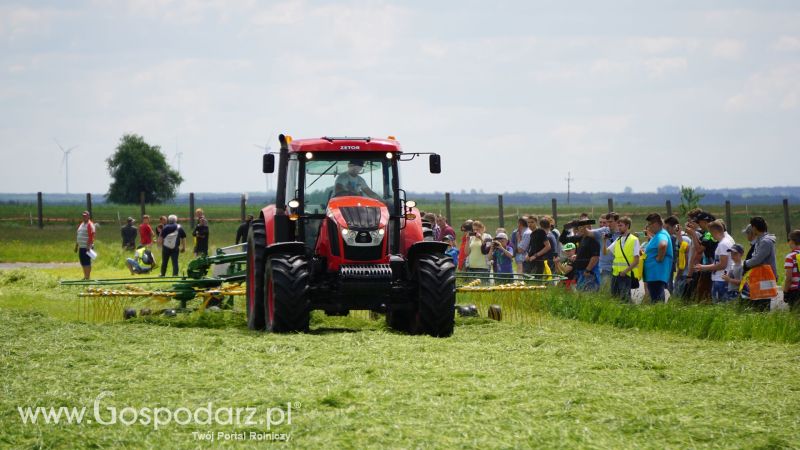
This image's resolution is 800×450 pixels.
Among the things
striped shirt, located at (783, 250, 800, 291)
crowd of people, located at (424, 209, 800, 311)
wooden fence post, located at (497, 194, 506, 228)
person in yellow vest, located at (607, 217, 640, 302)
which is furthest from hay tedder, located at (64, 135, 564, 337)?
wooden fence post, located at (497, 194, 506, 228)

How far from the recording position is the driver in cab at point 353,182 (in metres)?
13.9

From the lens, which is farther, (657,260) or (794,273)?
(657,260)

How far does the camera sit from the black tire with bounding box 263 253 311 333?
12898mm

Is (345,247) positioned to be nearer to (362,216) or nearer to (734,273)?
(362,216)

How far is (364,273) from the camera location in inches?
517

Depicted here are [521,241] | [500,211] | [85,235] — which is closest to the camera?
[521,241]

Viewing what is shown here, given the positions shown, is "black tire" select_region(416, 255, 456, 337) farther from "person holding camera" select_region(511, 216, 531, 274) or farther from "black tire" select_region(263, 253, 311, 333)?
"person holding camera" select_region(511, 216, 531, 274)

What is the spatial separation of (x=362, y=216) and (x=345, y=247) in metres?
0.41

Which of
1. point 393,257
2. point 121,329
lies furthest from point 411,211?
point 121,329

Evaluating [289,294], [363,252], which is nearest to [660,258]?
[363,252]

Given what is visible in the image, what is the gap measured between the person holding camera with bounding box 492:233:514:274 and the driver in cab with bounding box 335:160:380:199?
18.3 feet

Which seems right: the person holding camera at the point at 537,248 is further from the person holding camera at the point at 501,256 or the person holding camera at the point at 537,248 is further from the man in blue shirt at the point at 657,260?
the man in blue shirt at the point at 657,260

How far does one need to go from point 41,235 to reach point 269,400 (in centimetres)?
3730

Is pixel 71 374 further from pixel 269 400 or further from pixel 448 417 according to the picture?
pixel 448 417
